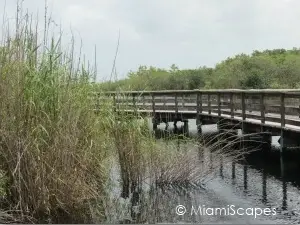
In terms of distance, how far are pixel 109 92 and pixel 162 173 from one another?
149cm

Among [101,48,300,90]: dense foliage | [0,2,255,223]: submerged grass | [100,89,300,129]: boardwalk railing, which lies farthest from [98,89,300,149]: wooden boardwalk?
[101,48,300,90]: dense foliage

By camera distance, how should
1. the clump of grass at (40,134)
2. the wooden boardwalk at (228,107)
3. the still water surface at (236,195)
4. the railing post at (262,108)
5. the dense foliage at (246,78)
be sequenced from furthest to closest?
the dense foliage at (246,78), the railing post at (262,108), the wooden boardwalk at (228,107), the still water surface at (236,195), the clump of grass at (40,134)

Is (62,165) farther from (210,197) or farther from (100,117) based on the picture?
(210,197)

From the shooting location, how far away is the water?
6.05 m

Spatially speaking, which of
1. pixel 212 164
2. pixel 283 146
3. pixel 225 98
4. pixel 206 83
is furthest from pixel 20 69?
pixel 206 83

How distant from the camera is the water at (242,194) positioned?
19.9 feet

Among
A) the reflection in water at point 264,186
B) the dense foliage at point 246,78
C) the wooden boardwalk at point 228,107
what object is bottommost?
the reflection in water at point 264,186

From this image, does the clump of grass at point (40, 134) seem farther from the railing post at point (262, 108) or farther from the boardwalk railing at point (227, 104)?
the railing post at point (262, 108)

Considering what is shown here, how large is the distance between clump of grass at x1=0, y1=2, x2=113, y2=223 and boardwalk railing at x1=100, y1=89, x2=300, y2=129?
217 centimetres

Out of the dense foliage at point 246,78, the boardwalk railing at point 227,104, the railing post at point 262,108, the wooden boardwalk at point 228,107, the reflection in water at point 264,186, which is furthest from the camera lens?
the dense foliage at point 246,78

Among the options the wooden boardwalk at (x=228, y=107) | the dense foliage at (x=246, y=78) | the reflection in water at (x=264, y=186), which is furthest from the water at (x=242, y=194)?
the dense foliage at (x=246, y=78)

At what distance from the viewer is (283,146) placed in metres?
10.6

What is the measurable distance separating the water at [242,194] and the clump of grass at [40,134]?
140 centimetres

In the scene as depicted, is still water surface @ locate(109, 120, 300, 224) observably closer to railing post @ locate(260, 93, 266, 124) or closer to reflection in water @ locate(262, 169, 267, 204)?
reflection in water @ locate(262, 169, 267, 204)
